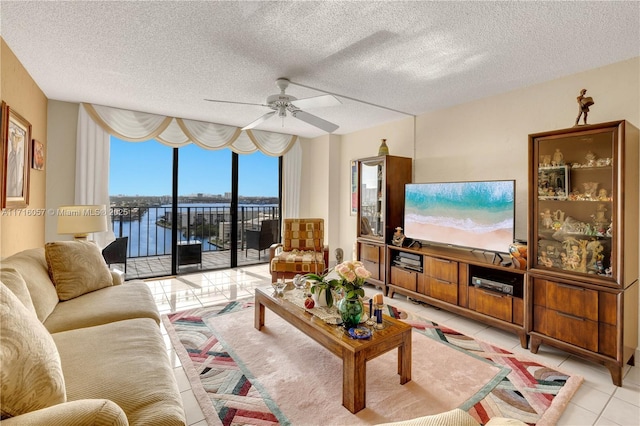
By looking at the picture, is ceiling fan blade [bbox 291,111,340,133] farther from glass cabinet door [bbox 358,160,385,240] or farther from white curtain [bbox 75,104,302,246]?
white curtain [bbox 75,104,302,246]

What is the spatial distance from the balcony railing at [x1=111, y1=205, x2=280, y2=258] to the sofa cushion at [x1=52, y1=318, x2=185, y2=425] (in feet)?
10.8

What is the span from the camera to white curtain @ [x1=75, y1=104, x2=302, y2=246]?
3887 mm

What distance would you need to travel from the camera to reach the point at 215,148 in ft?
15.6

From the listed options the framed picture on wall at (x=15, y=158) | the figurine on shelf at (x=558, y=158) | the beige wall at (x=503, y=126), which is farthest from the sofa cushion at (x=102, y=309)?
the beige wall at (x=503, y=126)

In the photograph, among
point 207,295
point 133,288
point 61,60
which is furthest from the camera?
point 207,295

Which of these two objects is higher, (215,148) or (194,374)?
(215,148)

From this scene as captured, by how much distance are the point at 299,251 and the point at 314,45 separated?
9.04 feet

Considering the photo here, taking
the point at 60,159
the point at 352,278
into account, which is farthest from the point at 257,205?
the point at 352,278

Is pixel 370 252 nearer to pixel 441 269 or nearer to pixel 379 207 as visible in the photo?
pixel 379 207

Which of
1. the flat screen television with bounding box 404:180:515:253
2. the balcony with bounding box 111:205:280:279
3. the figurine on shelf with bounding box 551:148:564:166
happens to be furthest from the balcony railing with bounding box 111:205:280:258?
the figurine on shelf with bounding box 551:148:564:166

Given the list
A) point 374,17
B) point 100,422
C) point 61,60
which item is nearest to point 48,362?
point 100,422

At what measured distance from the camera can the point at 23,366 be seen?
0.96 meters

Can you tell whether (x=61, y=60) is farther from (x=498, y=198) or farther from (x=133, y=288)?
(x=498, y=198)

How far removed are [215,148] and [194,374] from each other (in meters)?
3.48
